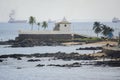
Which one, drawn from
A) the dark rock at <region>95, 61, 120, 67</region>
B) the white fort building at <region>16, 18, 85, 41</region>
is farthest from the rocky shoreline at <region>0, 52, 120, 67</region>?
the white fort building at <region>16, 18, 85, 41</region>

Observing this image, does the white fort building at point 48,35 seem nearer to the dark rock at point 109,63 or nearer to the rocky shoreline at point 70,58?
the rocky shoreline at point 70,58

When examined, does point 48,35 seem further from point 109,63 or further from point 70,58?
Result: point 109,63

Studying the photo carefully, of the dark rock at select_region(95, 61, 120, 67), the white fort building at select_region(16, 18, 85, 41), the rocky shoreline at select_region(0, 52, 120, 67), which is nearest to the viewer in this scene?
the dark rock at select_region(95, 61, 120, 67)

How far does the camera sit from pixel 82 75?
5872 cm

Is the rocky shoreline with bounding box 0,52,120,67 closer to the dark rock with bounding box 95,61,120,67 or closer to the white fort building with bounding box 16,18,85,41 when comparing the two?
the dark rock with bounding box 95,61,120,67

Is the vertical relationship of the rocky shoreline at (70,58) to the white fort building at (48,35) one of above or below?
below

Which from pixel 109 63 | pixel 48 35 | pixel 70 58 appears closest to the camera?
pixel 109 63

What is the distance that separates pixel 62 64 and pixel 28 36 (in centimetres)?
4149

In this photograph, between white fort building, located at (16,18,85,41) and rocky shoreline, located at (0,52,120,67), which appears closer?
rocky shoreline, located at (0,52,120,67)

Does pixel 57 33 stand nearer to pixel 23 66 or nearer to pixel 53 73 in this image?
pixel 23 66

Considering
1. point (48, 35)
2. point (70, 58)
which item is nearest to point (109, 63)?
point (70, 58)

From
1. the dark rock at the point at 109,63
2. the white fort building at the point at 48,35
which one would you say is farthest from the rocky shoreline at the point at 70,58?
the white fort building at the point at 48,35

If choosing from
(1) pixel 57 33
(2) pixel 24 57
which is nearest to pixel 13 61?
(2) pixel 24 57

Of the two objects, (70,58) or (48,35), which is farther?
(48,35)
